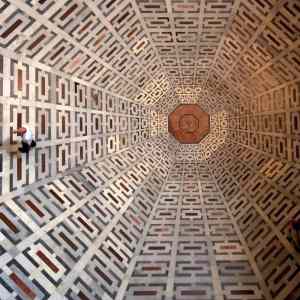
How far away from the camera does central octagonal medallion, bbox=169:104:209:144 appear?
18422 millimetres

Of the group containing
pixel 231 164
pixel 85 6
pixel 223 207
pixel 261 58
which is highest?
pixel 85 6

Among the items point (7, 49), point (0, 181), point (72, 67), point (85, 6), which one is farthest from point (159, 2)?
point (0, 181)

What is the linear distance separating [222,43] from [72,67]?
168 inches

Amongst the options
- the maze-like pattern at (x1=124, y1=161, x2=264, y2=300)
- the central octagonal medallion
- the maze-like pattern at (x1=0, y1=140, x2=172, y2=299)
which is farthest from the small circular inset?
the maze-like pattern at (x1=0, y1=140, x2=172, y2=299)

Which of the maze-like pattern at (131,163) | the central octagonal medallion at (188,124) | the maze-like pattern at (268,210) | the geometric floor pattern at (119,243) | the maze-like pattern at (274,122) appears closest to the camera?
the geometric floor pattern at (119,243)

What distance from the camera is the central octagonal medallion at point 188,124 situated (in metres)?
18.4

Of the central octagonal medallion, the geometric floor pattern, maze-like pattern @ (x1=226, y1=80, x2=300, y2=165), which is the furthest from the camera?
the central octagonal medallion

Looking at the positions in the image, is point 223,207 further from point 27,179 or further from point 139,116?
point 27,179

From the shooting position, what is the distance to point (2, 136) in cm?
696

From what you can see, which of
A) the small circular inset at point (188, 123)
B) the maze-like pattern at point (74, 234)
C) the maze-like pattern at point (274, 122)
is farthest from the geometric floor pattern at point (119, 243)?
the small circular inset at point (188, 123)

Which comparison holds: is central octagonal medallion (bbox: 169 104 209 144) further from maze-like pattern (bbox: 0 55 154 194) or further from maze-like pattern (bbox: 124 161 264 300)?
maze-like pattern (bbox: 0 55 154 194)

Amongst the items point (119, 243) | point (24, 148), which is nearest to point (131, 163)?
point (119, 243)

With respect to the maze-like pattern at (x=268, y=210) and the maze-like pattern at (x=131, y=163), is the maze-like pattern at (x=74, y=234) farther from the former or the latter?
the maze-like pattern at (x=268, y=210)

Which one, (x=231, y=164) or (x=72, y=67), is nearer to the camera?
(x=72, y=67)
